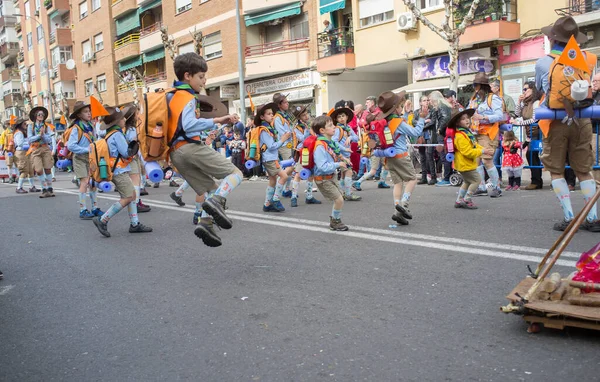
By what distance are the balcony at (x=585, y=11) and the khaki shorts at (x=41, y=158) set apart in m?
14.3

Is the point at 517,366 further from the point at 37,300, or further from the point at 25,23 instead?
the point at 25,23

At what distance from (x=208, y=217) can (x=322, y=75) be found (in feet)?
72.7

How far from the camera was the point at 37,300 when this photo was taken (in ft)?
16.6

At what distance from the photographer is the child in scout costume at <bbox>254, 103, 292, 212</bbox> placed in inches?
389

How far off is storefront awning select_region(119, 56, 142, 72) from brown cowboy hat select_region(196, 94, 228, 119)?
3760 cm

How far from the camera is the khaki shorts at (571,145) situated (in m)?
6.52

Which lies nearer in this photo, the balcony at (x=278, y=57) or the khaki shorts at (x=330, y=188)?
the khaki shorts at (x=330, y=188)

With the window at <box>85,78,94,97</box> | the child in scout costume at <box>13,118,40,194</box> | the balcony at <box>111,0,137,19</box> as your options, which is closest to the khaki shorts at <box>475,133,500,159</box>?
the child in scout costume at <box>13,118,40,194</box>

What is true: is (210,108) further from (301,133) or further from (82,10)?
(82,10)

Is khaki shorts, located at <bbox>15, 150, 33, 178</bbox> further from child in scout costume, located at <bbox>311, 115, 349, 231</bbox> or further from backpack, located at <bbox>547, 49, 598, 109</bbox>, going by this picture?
backpack, located at <bbox>547, 49, 598, 109</bbox>

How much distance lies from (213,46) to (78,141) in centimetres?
2360

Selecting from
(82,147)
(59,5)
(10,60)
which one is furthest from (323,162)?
(10,60)

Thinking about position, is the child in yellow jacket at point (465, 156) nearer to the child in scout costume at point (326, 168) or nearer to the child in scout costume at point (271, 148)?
the child in scout costume at point (326, 168)

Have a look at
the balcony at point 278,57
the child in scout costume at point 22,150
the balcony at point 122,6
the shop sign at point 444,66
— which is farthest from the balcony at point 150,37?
the child in scout costume at point 22,150
